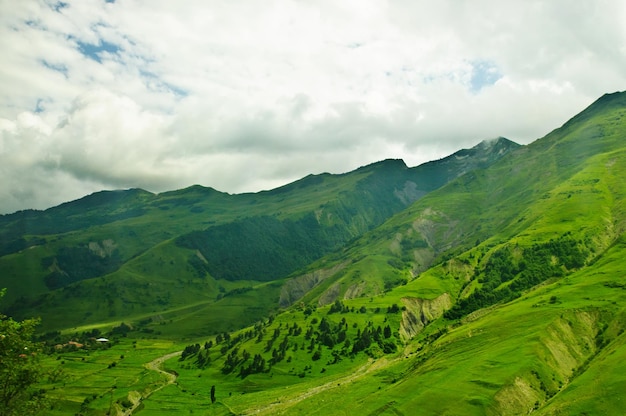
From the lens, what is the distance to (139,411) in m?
164

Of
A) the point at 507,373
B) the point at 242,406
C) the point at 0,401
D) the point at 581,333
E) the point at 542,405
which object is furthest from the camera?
the point at 242,406

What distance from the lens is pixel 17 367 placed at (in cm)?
6219

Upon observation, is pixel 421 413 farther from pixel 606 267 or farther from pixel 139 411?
pixel 606 267

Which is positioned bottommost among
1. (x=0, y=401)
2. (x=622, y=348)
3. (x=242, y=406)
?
(x=242, y=406)

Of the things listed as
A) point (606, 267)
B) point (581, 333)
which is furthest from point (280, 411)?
point (606, 267)

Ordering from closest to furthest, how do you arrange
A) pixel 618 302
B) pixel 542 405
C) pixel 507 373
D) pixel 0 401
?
A: 1. pixel 0 401
2. pixel 542 405
3. pixel 507 373
4. pixel 618 302

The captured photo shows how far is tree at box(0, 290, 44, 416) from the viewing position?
61.7 metres

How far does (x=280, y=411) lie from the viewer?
464ft

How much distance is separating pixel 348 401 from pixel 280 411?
23347mm

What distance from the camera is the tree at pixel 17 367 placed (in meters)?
61.7

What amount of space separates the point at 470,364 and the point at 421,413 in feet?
84.9

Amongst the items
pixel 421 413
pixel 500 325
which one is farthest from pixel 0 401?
pixel 500 325

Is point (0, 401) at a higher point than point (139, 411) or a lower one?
higher

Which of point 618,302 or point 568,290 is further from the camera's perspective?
point 568,290
